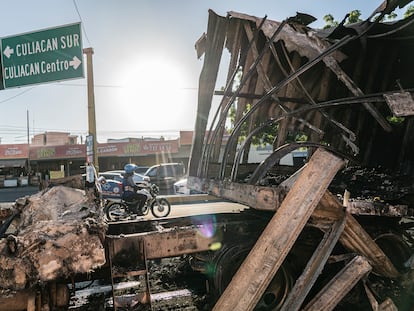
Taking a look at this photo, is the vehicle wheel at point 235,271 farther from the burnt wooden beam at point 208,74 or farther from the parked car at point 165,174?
the parked car at point 165,174

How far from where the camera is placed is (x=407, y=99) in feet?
9.73

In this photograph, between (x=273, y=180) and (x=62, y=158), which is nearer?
(x=273, y=180)

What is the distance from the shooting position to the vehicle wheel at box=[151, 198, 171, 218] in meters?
11.6

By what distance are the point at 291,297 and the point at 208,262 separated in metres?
1.34

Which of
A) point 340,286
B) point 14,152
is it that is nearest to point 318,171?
point 340,286

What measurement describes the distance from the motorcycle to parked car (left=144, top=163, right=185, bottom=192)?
10.3 metres

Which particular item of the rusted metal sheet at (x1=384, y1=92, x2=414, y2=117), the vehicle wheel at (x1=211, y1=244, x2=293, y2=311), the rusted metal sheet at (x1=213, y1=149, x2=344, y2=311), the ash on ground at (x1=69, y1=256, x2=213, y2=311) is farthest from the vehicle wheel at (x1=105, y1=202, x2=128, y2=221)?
the rusted metal sheet at (x1=384, y1=92, x2=414, y2=117)

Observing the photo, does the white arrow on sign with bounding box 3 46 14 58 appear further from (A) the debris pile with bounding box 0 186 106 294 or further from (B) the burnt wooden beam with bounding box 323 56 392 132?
(B) the burnt wooden beam with bounding box 323 56 392 132

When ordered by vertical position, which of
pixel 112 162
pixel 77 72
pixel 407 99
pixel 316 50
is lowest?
pixel 112 162

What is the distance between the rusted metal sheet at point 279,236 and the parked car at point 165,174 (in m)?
19.8

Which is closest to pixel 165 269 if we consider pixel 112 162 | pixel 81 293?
pixel 81 293

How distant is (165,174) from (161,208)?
1122 cm

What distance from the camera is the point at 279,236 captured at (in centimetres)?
275

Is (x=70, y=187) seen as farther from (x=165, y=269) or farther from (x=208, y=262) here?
(x=165, y=269)
